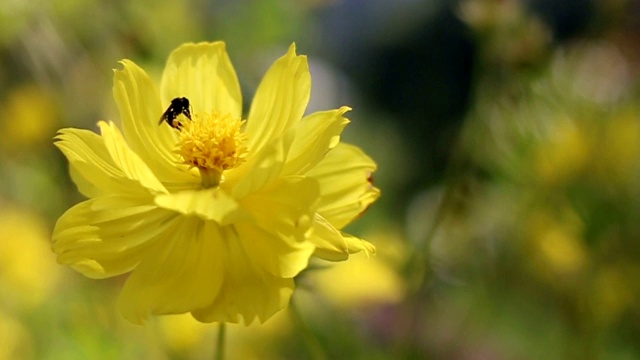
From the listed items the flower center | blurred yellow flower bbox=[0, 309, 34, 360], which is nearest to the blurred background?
blurred yellow flower bbox=[0, 309, 34, 360]

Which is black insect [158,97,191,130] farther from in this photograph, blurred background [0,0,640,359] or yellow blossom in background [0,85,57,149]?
yellow blossom in background [0,85,57,149]

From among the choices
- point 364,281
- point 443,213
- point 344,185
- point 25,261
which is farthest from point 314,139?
point 25,261

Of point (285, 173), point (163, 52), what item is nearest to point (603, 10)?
point (163, 52)

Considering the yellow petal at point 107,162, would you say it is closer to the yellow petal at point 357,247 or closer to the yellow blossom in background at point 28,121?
the yellow petal at point 357,247

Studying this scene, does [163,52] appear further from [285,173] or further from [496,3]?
[285,173]

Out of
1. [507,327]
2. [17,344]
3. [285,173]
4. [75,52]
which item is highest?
[285,173]

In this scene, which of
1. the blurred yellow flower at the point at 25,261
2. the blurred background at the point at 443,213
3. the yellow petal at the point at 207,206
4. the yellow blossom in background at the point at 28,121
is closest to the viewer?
the yellow petal at the point at 207,206

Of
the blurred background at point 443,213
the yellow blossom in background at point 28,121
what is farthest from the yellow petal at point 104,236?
the yellow blossom in background at point 28,121
